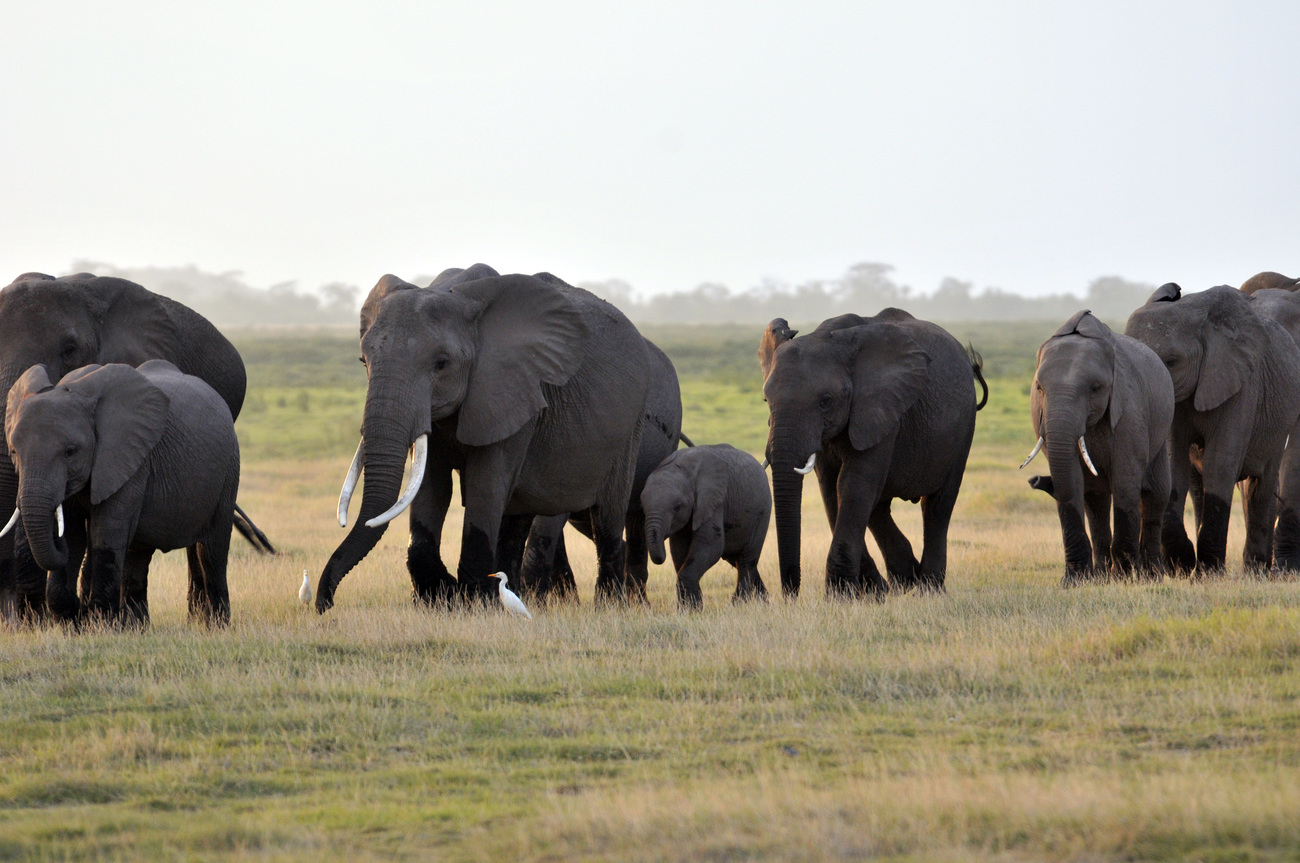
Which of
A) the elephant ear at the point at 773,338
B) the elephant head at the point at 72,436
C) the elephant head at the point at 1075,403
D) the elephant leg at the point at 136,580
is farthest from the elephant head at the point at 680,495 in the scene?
the elephant head at the point at 72,436

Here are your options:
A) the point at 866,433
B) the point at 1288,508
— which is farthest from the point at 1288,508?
the point at 866,433

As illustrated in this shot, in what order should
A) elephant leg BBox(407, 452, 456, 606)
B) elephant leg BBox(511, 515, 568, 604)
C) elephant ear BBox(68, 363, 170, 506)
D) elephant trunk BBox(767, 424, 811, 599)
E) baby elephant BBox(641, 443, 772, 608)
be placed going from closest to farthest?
elephant ear BBox(68, 363, 170, 506) → elephant leg BBox(407, 452, 456, 606) → elephant trunk BBox(767, 424, 811, 599) → baby elephant BBox(641, 443, 772, 608) → elephant leg BBox(511, 515, 568, 604)

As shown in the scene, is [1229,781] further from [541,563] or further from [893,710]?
[541,563]

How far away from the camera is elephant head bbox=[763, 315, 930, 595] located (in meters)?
13.0

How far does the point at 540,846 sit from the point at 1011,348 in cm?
6978

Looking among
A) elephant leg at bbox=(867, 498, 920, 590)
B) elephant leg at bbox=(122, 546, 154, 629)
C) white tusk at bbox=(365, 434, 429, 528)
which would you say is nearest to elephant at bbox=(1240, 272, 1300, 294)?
elephant leg at bbox=(867, 498, 920, 590)

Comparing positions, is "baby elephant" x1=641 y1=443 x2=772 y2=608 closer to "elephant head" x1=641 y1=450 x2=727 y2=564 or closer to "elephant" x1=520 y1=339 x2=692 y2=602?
"elephant head" x1=641 y1=450 x2=727 y2=564

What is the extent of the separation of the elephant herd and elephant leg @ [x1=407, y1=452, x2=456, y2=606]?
0.02m

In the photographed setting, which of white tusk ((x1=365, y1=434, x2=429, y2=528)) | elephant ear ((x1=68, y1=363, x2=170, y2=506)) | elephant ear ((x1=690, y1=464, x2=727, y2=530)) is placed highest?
elephant ear ((x1=68, y1=363, x2=170, y2=506))

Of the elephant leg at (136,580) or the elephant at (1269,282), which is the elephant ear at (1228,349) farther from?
the elephant leg at (136,580)

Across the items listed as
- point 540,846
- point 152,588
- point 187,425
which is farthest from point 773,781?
point 152,588

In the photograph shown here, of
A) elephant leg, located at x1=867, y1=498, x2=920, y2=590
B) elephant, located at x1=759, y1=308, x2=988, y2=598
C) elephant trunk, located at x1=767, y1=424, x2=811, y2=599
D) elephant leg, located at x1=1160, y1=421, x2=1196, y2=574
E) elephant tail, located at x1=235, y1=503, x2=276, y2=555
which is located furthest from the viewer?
elephant leg, located at x1=1160, y1=421, x2=1196, y2=574

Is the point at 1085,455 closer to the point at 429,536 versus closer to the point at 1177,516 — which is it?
the point at 1177,516

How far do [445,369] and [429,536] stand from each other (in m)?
1.34
